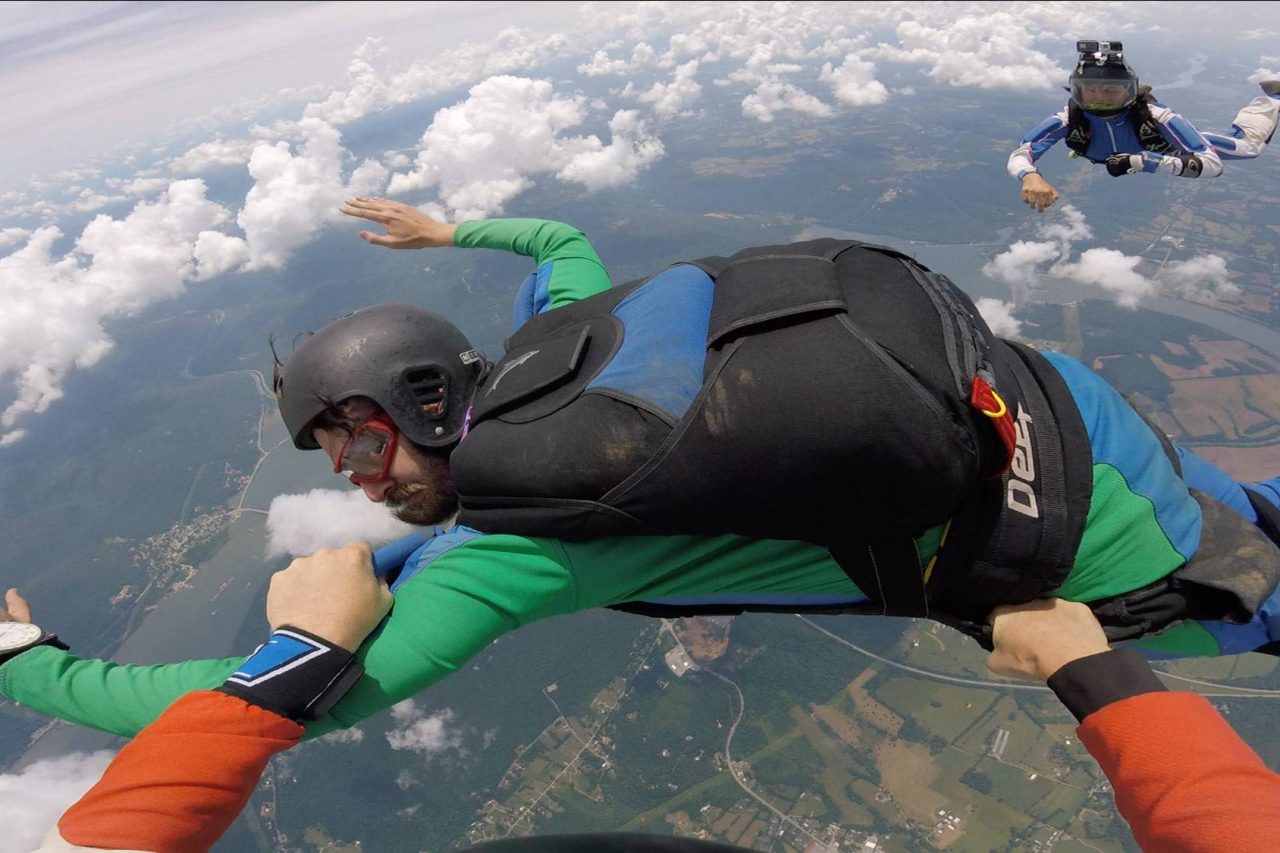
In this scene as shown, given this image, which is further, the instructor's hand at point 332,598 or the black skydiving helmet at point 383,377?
the black skydiving helmet at point 383,377

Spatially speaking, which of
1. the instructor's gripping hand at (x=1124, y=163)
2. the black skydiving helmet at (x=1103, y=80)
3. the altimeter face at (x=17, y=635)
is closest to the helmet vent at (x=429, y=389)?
the altimeter face at (x=17, y=635)

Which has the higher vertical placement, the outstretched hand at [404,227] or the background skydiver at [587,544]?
the outstretched hand at [404,227]

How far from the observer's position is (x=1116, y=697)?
4.01 feet

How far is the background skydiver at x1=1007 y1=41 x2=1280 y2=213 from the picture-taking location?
18.3ft

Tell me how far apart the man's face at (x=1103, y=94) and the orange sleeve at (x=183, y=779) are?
25.3 feet

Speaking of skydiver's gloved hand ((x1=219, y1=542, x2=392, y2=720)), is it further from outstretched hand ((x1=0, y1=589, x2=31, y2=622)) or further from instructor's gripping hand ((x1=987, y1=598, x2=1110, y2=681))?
instructor's gripping hand ((x1=987, y1=598, x2=1110, y2=681))

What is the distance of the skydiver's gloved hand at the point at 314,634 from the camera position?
4.10ft

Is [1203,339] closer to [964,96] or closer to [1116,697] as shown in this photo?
[1116,697]

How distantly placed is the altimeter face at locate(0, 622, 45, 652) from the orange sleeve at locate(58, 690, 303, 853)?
81 cm

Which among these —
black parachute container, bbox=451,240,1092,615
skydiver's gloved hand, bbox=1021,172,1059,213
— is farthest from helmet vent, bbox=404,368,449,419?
skydiver's gloved hand, bbox=1021,172,1059,213

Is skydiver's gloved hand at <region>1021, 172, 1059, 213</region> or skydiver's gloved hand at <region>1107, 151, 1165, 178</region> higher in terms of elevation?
skydiver's gloved hand at <region>1021, 172, 1059, 213</region>

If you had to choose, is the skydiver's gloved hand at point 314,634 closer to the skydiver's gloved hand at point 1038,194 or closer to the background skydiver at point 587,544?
the background skydiver at point 587,544

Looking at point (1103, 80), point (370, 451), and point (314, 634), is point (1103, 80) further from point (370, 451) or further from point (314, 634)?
point (314, 634)

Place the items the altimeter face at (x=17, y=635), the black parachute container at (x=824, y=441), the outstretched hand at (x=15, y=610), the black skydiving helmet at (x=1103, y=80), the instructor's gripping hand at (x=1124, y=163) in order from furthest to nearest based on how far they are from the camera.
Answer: the black skydiving helmet at (x=1103, y=80)
the instructor's gripping hand at (x=1124, y=163)
the outstretched hand at (x=15, y=610)
the altimeter face at (x=17, y=635)
the black parachute container at (x=824, y=441)
